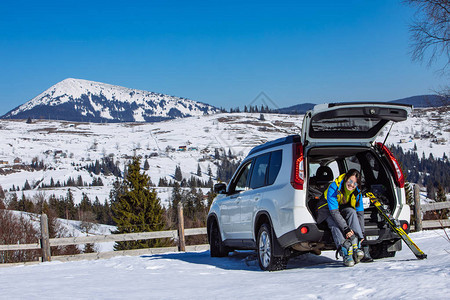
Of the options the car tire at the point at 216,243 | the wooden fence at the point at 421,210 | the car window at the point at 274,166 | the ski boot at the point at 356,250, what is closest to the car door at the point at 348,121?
the car window at the point at 274,166

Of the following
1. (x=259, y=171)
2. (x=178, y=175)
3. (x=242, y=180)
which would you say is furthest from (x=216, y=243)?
(x=178, y=175)

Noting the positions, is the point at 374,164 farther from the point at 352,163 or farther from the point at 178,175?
the point at 178,175

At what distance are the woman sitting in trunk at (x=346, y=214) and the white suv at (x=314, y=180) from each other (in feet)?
0.62

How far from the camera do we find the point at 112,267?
9508mm

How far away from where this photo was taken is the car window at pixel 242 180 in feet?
27.5

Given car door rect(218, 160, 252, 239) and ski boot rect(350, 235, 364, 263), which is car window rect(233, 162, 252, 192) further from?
ski boot rect(350, 235, 364, 263)

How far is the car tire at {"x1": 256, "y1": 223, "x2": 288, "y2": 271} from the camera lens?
6.96 meters

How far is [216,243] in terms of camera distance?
9859 mm

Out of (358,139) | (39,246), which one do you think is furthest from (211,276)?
(39,246)

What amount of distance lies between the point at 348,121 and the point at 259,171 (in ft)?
5.18

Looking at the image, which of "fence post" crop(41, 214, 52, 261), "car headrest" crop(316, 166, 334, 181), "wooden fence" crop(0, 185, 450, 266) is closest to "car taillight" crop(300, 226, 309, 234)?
"car headrest" crop(316, 166, 334, 181)

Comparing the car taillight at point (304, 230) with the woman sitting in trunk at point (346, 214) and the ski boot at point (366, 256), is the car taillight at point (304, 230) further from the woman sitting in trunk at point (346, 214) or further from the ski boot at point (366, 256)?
the ski boot at point (366, 256)

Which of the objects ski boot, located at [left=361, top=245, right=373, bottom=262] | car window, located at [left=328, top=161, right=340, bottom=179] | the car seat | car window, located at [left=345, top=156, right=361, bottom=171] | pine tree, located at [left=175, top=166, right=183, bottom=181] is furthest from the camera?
pine tree, located at [left=175, top=166, right=183, bottom=181]

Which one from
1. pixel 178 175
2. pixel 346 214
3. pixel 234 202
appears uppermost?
pixel 178 175
